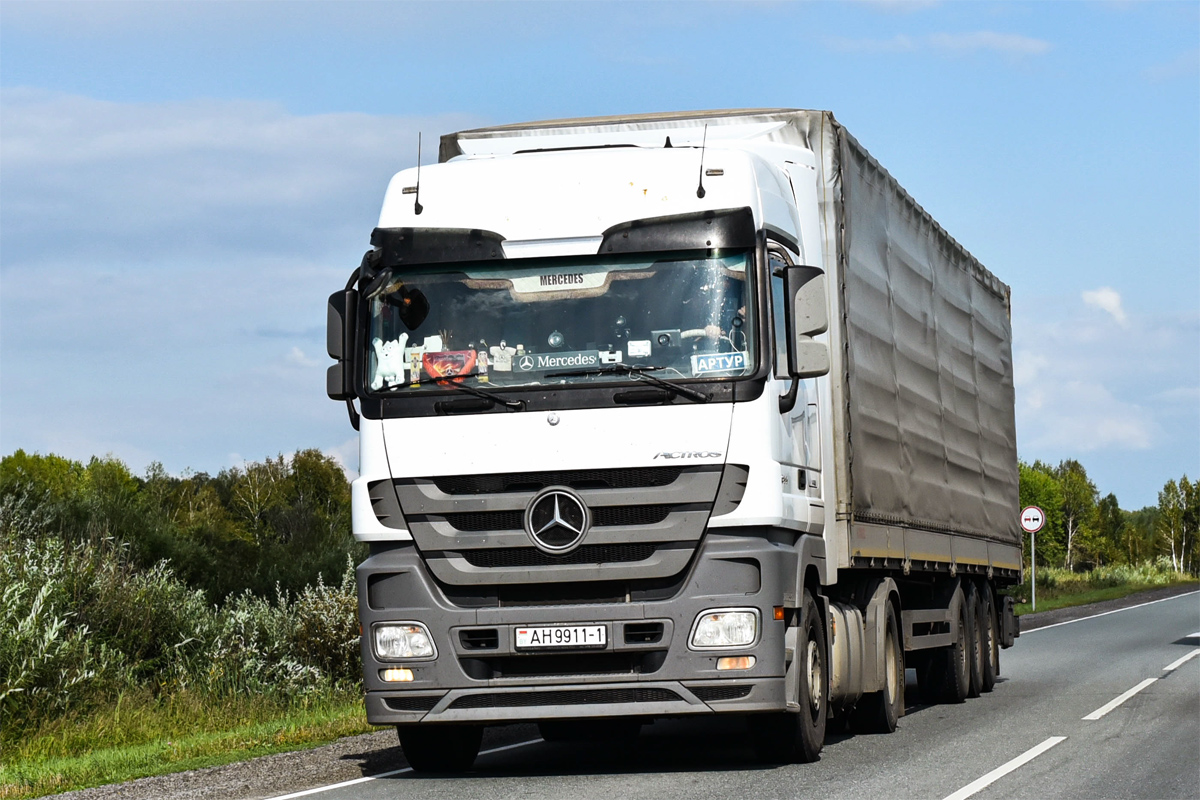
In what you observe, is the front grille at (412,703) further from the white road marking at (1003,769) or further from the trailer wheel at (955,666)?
the trailer wheel at (955,666)

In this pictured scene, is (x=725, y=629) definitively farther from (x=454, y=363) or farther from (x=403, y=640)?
(x=454, y=363)

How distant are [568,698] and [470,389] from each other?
1.99 m

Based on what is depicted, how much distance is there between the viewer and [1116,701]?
53.0 ft

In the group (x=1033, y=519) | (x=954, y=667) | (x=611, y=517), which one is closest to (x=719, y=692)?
(x=611, y=517)

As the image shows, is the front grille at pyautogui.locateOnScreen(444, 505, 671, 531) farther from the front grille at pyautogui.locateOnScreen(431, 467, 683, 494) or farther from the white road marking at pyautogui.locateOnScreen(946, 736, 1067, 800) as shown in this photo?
the white road marking at pyautogui.locateOnScreen(946, 736, 1067, 800)

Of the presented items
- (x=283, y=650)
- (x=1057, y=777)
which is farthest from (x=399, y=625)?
(x=283, y=650)

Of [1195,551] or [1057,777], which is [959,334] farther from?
[1195,551]

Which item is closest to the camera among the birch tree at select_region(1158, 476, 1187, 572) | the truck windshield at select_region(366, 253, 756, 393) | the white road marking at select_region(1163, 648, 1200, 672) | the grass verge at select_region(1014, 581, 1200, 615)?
the truck windshield at select_region(366, 253, 756, 393)

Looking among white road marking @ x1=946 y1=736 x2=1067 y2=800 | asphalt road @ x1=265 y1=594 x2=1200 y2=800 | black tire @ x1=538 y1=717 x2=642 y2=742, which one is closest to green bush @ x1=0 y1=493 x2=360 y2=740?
asphalt road @ x1=265 y1=594 x2=1200 y2=800

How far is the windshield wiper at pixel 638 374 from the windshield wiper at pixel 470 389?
0.28 metres

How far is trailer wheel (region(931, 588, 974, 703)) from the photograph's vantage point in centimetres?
1692

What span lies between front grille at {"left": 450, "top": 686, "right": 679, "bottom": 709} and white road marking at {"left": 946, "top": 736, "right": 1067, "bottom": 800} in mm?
1768

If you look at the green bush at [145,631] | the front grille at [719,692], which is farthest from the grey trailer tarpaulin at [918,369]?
the green bush at [145,631]

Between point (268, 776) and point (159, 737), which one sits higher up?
point (268, 776)
